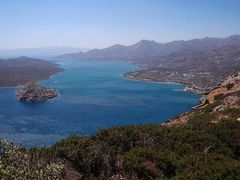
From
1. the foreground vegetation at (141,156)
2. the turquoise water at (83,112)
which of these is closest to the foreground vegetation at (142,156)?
the foreground vegetation at (141,156)

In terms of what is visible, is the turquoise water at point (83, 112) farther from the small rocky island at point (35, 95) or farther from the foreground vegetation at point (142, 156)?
the foreground vegetation at point (142, 156)

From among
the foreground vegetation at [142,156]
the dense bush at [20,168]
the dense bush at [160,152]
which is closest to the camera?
the dense bush at [20,168]

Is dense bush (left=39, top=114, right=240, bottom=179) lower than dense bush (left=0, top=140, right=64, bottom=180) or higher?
lower

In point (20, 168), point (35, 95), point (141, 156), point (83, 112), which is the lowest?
point (83, 112)

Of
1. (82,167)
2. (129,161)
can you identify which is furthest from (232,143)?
(82,167)

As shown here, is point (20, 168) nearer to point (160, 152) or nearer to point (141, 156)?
point (141, 156)

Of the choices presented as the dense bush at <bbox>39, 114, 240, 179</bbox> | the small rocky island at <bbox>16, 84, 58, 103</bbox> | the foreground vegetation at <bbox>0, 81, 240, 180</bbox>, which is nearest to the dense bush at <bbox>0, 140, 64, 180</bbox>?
the foreground vegetation at <bbox>0, 81, 240, 180</bbox>

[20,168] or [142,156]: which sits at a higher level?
[20,168]

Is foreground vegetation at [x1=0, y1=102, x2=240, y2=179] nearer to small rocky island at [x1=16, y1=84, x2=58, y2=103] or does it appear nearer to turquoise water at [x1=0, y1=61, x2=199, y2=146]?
turquoise water at [x1=0, y1=61, x2=199, y2=146]

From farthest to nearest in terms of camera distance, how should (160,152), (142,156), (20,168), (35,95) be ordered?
(35,95) < (160,152) < (142,156) < (20,168)

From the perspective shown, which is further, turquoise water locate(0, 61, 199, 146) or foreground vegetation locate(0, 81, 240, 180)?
turquoise water locate(0, 61, 199, 146)

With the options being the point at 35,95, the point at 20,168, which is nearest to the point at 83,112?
the point at 35,95
